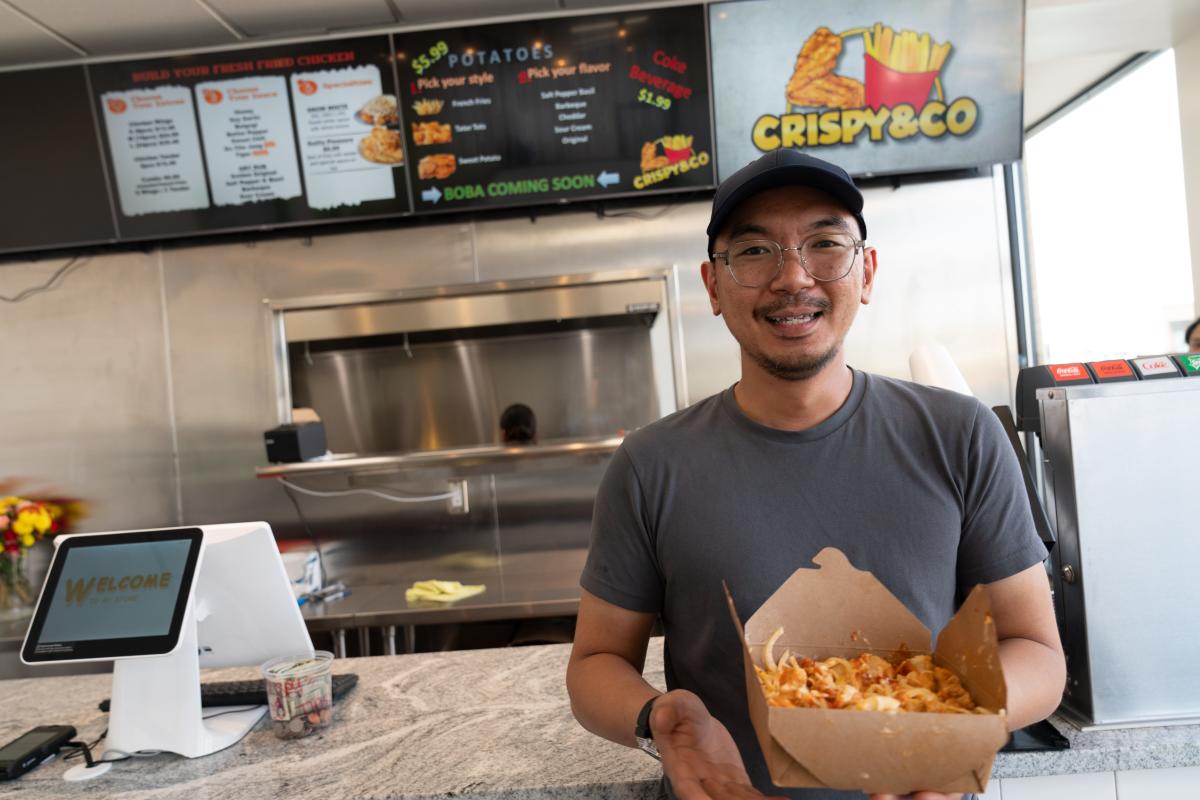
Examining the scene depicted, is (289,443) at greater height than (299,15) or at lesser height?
lesser

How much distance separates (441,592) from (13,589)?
180cm

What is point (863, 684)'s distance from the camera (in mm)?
857

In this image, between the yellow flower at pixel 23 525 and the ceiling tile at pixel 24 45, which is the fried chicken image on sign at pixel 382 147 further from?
the yellow flower at pixel 23 525

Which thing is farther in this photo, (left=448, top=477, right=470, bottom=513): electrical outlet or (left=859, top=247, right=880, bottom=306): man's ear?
(left=448, top=477, right=470, bottom=513): electrical outlet

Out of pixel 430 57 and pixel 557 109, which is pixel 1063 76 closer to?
pixel 557 109

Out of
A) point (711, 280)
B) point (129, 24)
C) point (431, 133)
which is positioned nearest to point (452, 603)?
point (431, 133)

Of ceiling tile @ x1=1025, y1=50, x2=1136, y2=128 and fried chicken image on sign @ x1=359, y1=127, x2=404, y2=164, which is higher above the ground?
ceiling tile @ x1=1025, y1=50, x2=1136, y2=128

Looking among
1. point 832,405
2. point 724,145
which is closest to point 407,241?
point 724,145

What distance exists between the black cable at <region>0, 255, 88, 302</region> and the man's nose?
362 centimetres

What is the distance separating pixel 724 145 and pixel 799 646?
2.60 m

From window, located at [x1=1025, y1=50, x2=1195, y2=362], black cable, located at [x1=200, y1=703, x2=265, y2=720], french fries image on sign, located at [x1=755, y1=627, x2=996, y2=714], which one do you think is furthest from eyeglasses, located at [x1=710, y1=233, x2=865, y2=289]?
window, located at [x1=1025, y1=50, x2=1195, y2=362]

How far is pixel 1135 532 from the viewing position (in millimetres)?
1349

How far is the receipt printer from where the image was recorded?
11.0 feet

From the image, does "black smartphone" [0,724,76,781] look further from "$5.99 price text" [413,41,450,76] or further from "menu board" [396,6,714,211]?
"$5.99 price text" [413,41,450,76]
